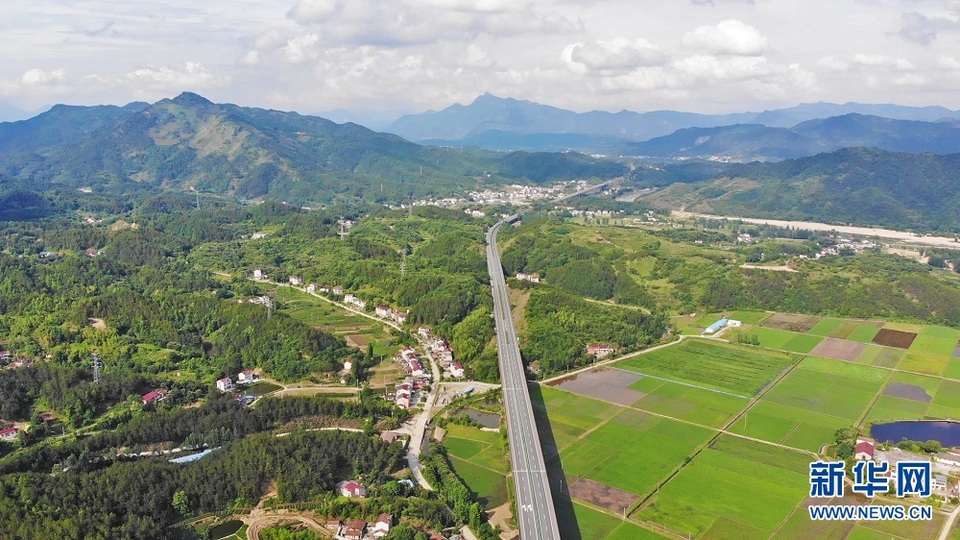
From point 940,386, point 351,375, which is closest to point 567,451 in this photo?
point 351,375

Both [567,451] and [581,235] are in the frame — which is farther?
[581,235]

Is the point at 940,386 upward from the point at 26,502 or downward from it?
downward

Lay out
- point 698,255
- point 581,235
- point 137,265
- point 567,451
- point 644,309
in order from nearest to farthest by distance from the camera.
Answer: point 567,451
point 644,309
point 137,265
point 698,255
point 581,235

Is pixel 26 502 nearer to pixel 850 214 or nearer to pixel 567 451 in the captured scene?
pixel 567 451

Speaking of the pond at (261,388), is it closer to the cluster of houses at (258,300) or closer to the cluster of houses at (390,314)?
the cluster of houses at (390,314)

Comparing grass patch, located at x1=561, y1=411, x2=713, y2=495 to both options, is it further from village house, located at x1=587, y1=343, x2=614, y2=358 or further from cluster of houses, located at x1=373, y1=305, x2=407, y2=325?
cluster of houses, located at x1=373, y1=305, x2=407, y2=325

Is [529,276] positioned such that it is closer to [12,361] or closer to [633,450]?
[633,450]

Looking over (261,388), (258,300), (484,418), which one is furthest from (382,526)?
(258,300)
